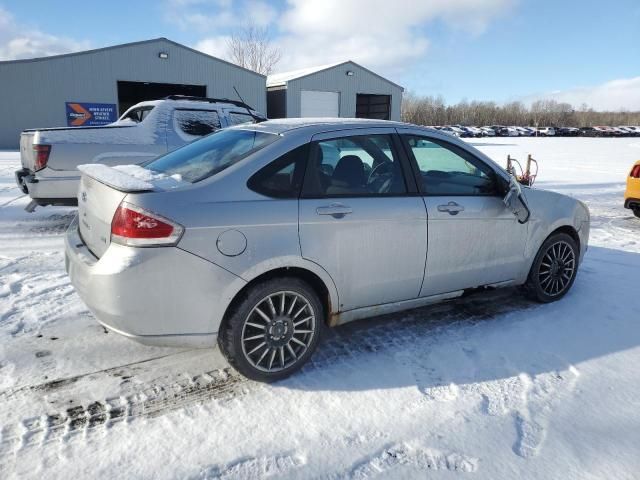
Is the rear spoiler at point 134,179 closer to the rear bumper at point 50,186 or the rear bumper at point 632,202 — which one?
the rear bumper at point 50,186

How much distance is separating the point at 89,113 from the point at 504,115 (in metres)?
89.2

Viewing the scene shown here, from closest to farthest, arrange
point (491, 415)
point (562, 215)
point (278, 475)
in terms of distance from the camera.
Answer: point (278, 475), point (491, 415), point (562, 215)

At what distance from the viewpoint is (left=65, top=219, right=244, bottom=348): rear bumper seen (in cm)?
266

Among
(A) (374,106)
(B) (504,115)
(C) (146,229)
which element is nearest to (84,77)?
(A) (374,106)

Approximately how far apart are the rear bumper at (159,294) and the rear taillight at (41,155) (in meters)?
4.02

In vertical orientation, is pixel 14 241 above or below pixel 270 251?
below

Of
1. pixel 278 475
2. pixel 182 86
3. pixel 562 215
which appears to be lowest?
pixel 278 475

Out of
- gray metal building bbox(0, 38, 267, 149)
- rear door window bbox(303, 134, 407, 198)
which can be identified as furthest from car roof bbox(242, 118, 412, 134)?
gray metal building bbox(0, 38, 267, 149)

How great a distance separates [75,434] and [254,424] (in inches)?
36.9

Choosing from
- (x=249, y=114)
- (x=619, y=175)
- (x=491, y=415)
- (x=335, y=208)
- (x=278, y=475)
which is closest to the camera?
(x=278, y=475)

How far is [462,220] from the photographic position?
3699mm

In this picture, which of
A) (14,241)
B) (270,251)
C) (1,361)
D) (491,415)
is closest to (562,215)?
(491,415)

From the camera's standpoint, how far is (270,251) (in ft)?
9.47

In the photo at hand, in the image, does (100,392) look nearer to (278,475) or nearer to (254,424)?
(254,424)
